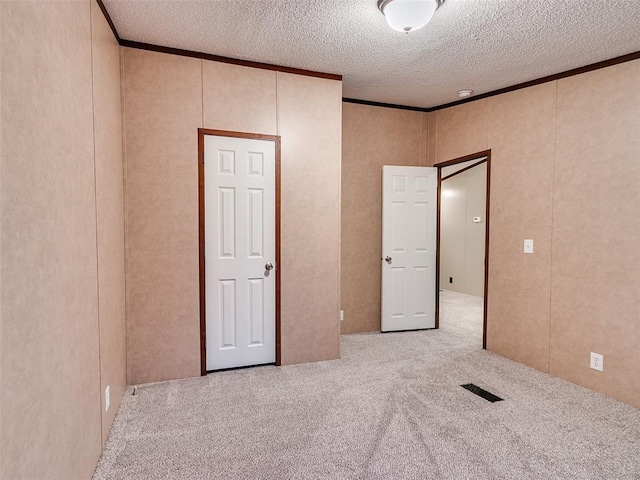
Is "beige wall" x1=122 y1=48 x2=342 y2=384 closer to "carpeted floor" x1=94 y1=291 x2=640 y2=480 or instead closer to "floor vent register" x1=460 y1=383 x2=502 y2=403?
"carpeted floor" x1=94 y1=291 x2=640 y2=480

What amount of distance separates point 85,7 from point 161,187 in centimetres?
136

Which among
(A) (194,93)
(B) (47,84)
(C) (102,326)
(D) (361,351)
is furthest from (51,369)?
(D) (361,351)

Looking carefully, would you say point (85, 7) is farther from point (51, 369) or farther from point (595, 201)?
point (595, 201)

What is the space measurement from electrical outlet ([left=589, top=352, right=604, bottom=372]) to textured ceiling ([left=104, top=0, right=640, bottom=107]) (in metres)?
2.38

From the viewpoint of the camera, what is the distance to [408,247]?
4.80 metres

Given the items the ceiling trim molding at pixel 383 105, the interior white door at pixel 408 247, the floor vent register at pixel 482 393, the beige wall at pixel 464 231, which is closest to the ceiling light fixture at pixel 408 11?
the ceiling trim molding at pixel 383 105

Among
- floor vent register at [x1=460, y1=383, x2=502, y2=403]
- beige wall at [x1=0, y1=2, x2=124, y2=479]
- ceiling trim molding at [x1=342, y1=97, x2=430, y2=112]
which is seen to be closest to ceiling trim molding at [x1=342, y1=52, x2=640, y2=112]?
ceiling trim molding at [x1=342, y1=97, x2=430, y2=112]

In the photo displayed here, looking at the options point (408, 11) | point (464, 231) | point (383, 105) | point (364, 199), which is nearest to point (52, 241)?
point (408, 11)

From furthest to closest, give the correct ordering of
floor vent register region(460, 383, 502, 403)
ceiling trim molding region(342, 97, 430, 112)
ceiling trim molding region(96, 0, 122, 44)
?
ceiling trim molding region(342, 97, 430, 112)
floor vent register region(460, 383, 502, 403)
ceiling trim molding region(96, 0, 122, 44)

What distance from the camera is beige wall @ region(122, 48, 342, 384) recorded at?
10.1 ft

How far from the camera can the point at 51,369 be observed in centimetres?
144

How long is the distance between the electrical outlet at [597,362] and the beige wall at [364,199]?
2.22m

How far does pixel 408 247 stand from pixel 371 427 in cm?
267

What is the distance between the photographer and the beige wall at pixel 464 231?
7297 millimetres
